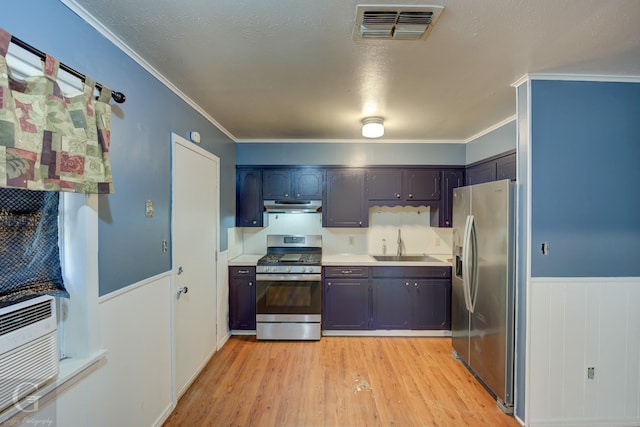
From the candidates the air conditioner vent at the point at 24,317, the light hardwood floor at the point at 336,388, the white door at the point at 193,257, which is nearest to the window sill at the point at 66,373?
the air conditioner vent at the point at 24,317

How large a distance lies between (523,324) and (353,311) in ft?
5.93

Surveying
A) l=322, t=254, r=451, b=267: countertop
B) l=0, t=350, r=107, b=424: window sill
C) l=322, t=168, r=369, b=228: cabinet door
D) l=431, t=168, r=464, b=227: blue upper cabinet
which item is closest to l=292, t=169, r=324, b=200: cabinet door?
l=322, t=168, r=369, b=228: cabinet door

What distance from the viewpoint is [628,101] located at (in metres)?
1.99

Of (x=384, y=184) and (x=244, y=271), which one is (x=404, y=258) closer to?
(x=384, y=184)

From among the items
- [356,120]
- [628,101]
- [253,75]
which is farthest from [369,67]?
[628,101]

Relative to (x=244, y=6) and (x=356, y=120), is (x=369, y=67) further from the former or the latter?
(x=356, y=120)

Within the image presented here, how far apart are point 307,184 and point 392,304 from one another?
1871 mm

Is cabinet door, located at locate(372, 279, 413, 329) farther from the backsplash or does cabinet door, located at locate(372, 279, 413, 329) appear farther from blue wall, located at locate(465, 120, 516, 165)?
blue wall, located at locate(465, 120, 516, 165)

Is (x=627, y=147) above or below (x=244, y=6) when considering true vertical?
below

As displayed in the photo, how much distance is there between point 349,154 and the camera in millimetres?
3762

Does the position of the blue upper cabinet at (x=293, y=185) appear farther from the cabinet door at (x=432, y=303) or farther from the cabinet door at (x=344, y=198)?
the cabinet door at (x=432, y=303)

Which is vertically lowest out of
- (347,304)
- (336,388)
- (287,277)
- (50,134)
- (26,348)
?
(336,388)

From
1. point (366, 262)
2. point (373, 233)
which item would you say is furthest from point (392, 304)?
point (373, 233)

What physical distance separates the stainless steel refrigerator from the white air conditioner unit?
2.70 metres
